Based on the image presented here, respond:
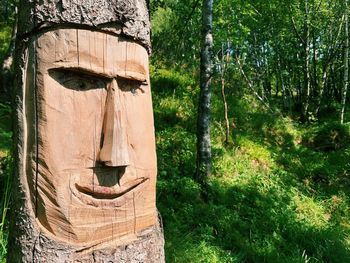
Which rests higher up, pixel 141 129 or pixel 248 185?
pixel 141 129

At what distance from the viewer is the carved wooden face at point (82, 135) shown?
1632 mm

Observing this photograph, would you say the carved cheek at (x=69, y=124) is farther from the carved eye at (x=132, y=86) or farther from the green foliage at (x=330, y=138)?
the green foliage at (x=330, y=138)

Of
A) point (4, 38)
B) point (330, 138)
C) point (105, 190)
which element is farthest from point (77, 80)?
point (4, 38)

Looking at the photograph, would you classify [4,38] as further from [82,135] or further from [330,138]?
[82,135]

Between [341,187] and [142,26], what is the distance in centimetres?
731

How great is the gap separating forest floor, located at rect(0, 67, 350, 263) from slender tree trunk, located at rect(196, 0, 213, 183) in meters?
0.29

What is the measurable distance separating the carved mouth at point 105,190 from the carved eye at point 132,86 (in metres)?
0.42

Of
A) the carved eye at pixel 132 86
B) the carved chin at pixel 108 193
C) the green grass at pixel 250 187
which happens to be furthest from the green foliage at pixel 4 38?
the carved chin at pixel 108 193

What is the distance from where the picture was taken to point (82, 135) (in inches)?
65.9

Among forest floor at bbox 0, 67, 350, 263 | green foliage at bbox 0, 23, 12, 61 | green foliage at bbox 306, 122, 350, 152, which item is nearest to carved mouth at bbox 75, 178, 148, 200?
forest floor at bbox 0, 67, 350, 263

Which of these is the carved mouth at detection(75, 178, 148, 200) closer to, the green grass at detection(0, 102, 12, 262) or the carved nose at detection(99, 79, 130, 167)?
the carved nose at detection(99, 79, 130, 167)

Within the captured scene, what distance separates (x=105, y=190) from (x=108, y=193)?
0.02m

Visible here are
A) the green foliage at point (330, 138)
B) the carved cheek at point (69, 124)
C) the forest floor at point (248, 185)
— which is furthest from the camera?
the green foliage at point (330, 138)

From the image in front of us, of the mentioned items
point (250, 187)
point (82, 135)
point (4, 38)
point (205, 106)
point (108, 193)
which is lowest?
point (250, 187)
